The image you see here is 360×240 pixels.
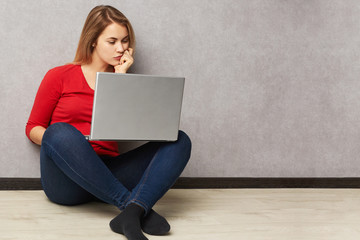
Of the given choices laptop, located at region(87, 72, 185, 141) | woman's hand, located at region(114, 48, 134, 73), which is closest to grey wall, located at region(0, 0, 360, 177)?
woman's hand, located at region(114, 48, 134, 73)

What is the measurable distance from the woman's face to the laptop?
430 millimetres

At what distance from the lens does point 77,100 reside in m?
2.05

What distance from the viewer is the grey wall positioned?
224 cm

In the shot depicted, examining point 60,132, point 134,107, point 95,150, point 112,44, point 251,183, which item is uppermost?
point 112,44

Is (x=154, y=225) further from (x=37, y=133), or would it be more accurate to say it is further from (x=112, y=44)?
(x=112, y=44)

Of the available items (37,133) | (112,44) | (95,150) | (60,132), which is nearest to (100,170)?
(60,132)

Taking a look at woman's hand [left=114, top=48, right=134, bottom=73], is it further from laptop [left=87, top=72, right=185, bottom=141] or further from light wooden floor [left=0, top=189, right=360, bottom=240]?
light wooden floor [left=0, top=189, right=360, bottom=240]

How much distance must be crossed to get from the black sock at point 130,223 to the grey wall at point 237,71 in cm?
78

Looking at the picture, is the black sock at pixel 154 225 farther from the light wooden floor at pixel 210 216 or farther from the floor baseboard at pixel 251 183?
the floor baseboard at pixel 251 183

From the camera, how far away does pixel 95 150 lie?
205 cm

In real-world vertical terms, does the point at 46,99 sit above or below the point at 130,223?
above

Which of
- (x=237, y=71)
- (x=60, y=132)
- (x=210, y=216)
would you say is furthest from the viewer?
(x=237, y=71)

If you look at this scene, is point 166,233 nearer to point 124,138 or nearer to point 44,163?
point 124,138

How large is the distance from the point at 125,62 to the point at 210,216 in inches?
29.1
